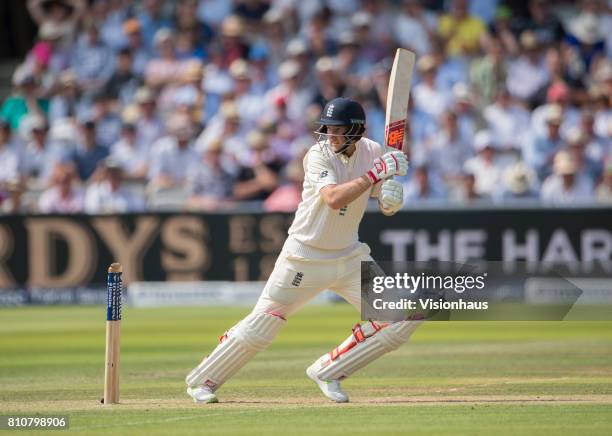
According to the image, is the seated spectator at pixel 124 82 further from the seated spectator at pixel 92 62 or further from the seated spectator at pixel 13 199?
the seated spectator at pixel 13 199

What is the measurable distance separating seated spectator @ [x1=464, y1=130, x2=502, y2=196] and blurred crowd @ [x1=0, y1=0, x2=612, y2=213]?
0.02m

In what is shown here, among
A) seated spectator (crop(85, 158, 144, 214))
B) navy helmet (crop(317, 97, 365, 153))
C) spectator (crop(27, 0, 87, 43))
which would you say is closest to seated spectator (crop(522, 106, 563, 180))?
seated spectator (crop(85, 158, 144, 214))

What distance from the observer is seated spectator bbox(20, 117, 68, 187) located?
54.9 feet

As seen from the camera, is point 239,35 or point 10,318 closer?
point 10,318

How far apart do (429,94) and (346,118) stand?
9166 millimetres

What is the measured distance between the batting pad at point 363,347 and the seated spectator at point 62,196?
8.57 m

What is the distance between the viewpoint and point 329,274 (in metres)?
7.56

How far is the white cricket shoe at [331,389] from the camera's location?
7.61m

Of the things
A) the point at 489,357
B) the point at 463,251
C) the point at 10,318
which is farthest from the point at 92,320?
the point at 489,357

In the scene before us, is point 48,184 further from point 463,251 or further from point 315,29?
point 463,251

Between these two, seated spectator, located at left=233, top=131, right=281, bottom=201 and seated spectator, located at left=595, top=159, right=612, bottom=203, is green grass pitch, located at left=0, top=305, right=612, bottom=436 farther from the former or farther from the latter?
seated spectator, located at left=595, top=159, right=612, bottom=203

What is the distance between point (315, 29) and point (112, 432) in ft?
38.1

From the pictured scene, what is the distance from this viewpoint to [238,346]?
7.52 m

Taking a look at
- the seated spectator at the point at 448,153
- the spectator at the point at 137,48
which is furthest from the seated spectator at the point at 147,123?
the seated spectator at the point at 448,153
